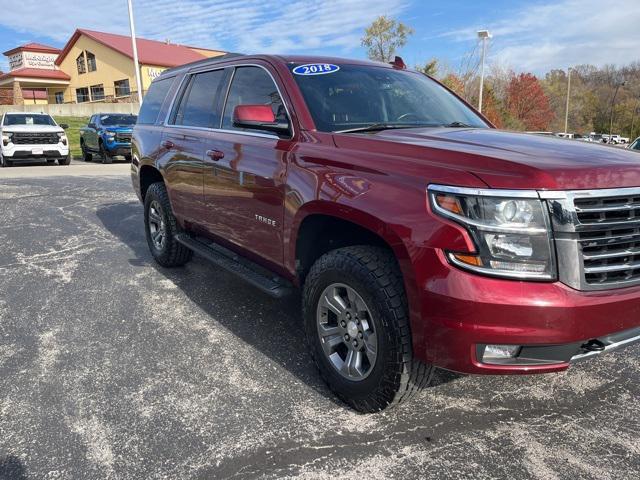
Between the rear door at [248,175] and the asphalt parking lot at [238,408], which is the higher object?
the rear door at [248,175]

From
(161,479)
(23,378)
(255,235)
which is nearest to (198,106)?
(255,235)

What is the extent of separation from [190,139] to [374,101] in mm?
1718

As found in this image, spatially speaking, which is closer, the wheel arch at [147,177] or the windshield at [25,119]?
the wheel arch at [147,177]

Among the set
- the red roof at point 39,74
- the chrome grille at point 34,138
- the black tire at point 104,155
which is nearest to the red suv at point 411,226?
the chrome grille at point 34,138

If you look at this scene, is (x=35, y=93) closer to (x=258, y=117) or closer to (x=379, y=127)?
(x=258, y=117)

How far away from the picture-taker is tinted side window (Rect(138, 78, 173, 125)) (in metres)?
5.33

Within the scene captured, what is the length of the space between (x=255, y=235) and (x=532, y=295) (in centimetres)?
199

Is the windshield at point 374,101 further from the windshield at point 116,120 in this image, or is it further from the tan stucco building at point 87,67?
the tan stucco building at point 87,67

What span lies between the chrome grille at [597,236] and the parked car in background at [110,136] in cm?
1742

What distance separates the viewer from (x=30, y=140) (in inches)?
623

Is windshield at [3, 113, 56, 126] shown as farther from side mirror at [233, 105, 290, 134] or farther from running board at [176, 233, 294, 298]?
side mirror at [233, 105, 290, 134]

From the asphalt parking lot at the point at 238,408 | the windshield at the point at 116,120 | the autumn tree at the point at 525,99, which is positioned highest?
the autumn tree at the point at 525,99

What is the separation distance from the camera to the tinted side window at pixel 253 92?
344 centimetres

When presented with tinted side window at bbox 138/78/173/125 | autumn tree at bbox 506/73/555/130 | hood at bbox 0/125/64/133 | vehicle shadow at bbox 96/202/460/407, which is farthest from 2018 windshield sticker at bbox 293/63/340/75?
autumn tree at bbox 506/73/555/130
